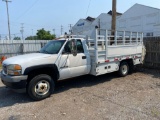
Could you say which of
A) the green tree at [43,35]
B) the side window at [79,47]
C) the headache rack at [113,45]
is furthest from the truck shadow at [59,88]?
the green tree at [43,35]

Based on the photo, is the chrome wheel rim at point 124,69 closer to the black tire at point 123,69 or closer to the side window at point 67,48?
the black tire at point 123,69

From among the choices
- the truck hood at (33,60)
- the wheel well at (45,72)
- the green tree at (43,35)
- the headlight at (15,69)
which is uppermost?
the green tree at (43,35)

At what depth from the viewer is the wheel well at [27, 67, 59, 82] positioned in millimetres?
5528

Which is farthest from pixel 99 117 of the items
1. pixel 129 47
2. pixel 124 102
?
pixel 129 47

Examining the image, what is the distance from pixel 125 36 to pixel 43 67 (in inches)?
180

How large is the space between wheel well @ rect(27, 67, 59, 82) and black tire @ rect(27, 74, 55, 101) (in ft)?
0.56

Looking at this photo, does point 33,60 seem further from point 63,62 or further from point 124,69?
point 124,69

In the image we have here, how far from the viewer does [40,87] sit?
5613 millimetres

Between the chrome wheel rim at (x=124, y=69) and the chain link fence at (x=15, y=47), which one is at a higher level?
the chain link fence at (x=15, y=47)

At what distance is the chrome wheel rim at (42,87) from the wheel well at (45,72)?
0.32 metres

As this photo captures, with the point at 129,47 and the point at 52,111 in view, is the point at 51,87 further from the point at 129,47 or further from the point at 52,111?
the point at 129,47

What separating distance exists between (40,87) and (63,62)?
1.16m

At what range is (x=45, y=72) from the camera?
231 inches

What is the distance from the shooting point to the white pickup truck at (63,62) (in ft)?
17.3
